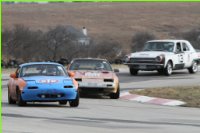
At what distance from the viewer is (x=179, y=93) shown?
22.4 metres

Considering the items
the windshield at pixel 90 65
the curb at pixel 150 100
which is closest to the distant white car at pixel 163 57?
the curb at pixel 150 100

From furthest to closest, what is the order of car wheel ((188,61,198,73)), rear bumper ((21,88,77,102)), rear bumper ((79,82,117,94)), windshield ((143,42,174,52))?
car wheel ((188,61,198,73)) → windshield ((143,42,174,52)) → rear bumper ((79,82,117,94)) → rear bumper ((21,88,77,102))

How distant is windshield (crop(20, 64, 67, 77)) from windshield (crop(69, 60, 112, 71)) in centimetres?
333

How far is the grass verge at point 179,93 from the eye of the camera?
66.2 ft

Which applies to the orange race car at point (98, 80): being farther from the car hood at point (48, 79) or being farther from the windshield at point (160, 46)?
the windshield at point (160, 46)

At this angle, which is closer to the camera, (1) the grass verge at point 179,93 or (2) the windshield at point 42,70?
(2) the windshield at point 42,70

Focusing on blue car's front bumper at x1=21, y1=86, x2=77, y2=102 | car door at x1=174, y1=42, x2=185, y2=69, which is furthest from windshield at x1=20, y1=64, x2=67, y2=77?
car door at x1=174, y1=42, x2=185, y2=69

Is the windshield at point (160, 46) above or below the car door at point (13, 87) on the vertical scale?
above

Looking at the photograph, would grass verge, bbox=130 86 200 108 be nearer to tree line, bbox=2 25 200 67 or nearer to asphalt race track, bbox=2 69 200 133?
asphalt race track, bbox=2 69 200 133

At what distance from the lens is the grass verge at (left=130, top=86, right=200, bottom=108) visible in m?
20.2

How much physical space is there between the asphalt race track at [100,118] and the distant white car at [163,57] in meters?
10.7

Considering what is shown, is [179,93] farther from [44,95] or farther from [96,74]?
[44,95]

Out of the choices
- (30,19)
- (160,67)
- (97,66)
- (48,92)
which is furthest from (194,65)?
(30,19)

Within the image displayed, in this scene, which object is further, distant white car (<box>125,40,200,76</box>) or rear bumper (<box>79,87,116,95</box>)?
distant white car (<box>125,40,200,76</box>)
